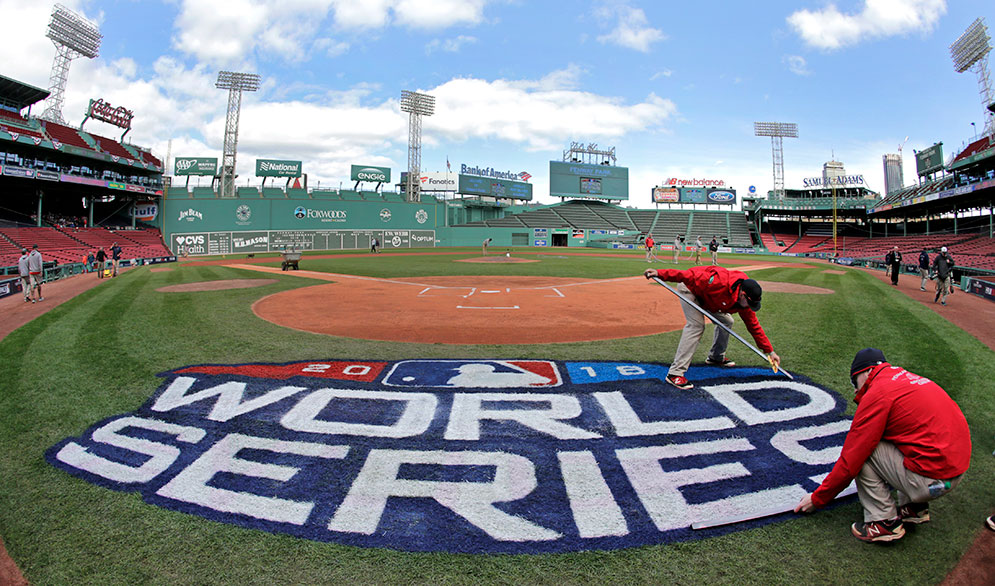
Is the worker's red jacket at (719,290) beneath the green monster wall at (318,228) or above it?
beneath

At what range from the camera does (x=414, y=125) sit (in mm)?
71000

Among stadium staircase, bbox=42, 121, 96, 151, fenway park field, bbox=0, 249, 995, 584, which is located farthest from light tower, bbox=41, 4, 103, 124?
fenway park field, bbox=0, 249, 995, 584

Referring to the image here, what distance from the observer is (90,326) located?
10797 mm

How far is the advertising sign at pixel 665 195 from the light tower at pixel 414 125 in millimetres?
41343

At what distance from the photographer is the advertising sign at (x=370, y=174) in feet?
220

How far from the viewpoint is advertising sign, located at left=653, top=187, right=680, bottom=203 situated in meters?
81.5

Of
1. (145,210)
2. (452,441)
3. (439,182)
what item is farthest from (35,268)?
(439,182)

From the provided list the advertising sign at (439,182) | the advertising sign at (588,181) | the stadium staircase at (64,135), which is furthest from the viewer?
the advertising sign at (588,181)

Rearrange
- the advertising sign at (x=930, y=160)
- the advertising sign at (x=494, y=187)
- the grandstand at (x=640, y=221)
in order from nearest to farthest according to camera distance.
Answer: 1. the advertising sign at (x=930, y=160)
2. the grandstand at (x=640, y=221)
3. the advertising sign at (x=494, y=187)

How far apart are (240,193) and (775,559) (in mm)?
66469

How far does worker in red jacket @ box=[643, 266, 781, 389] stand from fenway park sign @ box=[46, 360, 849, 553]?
1.47 feet

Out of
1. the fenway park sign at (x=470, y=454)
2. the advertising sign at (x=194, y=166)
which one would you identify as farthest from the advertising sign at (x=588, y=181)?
the fenway park sign at (x=470, y=454)

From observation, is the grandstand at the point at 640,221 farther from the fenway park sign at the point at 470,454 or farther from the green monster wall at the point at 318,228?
the fenway park sign at the point at 470,454

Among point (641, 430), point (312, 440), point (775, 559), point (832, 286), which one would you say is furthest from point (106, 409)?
point (832, 286)
